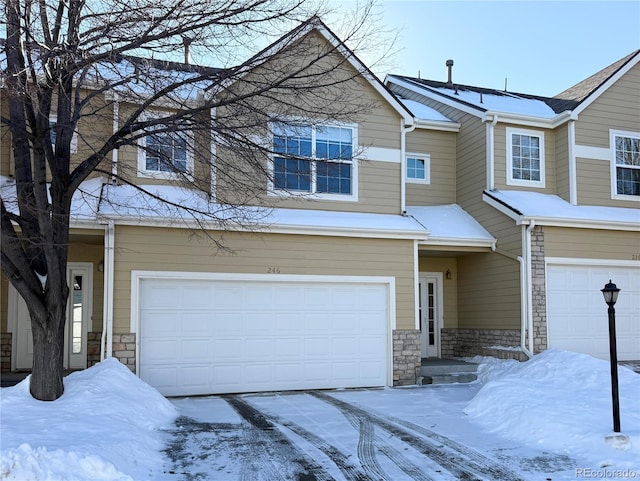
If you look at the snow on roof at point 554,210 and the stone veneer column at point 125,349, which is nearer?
the stone veneer column at point 125,349

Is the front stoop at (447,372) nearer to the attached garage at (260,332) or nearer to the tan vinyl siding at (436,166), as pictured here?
the attached garage at (260,332)

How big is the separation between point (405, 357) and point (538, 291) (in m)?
3.25

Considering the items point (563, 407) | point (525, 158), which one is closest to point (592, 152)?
point (525, 158)

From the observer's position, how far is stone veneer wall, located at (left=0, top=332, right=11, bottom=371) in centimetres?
1159

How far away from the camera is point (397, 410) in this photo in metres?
9.14

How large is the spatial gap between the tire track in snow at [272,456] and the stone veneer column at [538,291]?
21.5 feet

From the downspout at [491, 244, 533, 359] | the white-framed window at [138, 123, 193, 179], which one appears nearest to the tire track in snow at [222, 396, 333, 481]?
the white-framed window at [138, 123, 193, 179]

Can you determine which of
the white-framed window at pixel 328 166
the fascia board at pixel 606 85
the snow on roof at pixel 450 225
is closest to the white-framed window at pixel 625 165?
the fascia board at pixel 606 85

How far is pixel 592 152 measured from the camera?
547 inches

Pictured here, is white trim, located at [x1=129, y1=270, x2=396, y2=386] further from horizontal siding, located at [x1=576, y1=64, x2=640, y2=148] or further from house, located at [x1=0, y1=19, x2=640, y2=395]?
horizontal siding, located at [x1=576, y1=64, x2=640, y2=148]

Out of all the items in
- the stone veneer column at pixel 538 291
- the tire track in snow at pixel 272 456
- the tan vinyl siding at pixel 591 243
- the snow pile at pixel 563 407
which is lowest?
the tire track in snow at pixel 272 456

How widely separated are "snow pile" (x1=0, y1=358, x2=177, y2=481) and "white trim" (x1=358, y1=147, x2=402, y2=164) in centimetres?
639

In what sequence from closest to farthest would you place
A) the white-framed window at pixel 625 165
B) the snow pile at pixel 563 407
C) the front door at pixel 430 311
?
the snow pile at pixel 563 407
the white-framed window at pixel 625 165
the front door at pixel 430 311

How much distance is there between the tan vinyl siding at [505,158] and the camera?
13735mm
